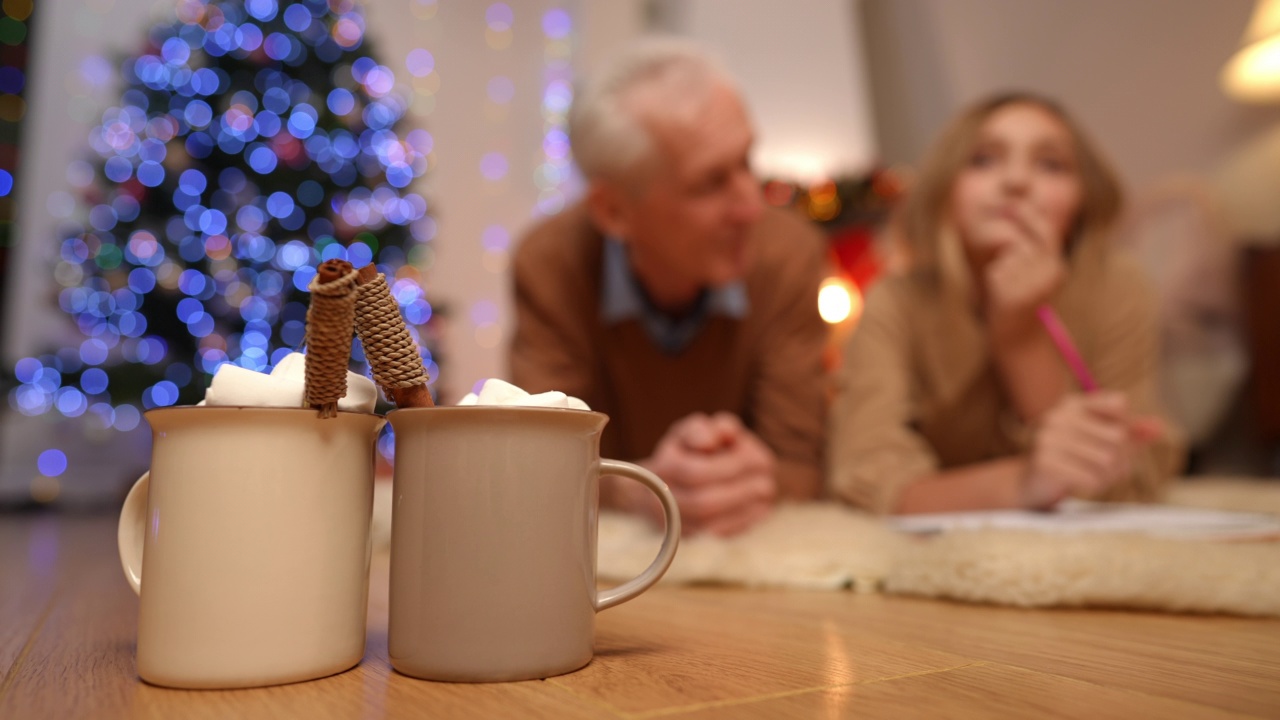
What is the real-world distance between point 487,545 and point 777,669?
6.3 inches

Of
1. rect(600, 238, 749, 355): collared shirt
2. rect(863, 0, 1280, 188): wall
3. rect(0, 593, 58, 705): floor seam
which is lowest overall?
rect(0, 593, 58, 705): floor seam

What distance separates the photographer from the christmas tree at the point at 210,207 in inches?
92.4

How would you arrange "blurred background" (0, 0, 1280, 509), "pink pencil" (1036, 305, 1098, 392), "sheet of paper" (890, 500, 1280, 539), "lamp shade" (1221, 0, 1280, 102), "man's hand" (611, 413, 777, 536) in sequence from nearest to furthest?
"sheet of paper" (890, 500, 1280, 539) → "man's hand" (611, 413, 777, 536) → "pink pencil" (1036, 305, 1098, 392) → "lamp shade" (1221, 0, 1280, 102) → "blurred background" (0, 0, 1280, 509)

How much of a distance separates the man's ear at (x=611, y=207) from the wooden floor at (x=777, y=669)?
0.81 meters

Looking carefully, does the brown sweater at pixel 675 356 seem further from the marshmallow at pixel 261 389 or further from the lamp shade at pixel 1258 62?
the lamp shade at pixel 1258 62

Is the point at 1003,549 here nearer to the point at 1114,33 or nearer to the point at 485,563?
the point at 485,563

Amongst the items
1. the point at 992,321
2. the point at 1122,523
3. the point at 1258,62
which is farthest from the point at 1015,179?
the point at 1258,62

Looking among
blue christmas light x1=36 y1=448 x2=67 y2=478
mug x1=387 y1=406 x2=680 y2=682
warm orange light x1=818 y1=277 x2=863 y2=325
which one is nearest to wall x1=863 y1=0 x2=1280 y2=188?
warm orange light x1=818 y1=277 x2=863 y2=325

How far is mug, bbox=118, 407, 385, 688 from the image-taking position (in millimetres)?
350

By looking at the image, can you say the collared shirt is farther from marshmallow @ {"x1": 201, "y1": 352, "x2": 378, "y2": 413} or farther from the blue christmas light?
the blue christmas light

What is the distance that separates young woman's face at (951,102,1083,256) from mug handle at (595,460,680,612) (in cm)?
93

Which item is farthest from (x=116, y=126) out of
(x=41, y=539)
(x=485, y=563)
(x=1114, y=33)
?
(x=1114, y=33)

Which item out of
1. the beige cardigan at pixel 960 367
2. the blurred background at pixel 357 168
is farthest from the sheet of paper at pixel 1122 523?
the blurred background at pixel 357 168

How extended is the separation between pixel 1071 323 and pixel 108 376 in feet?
8.02
